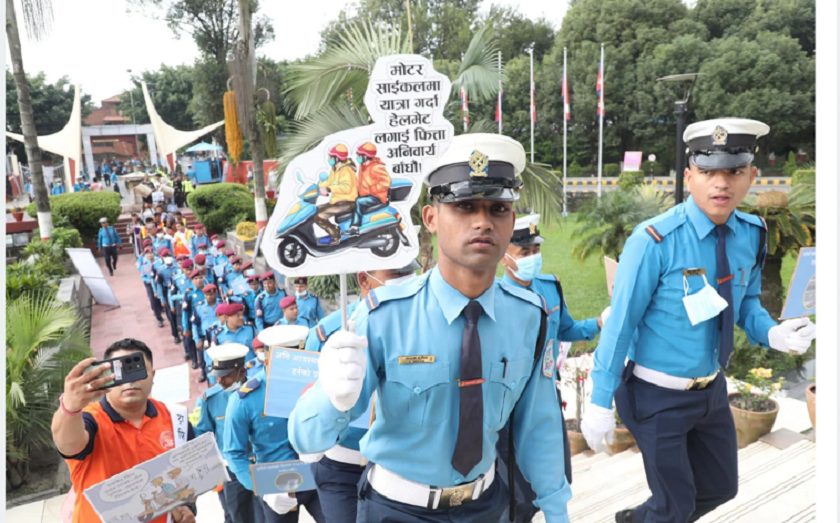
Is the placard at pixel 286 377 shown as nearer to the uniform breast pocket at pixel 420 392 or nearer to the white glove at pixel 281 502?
the white glove at pixel 281 502

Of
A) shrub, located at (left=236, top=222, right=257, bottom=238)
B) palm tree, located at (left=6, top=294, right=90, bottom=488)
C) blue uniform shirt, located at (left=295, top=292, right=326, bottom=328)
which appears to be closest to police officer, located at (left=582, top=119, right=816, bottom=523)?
palm tree, located at (left=6, top=294, right=90, bottom=488)

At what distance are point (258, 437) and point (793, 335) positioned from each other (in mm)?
3155

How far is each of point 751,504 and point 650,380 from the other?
1585 millimetres

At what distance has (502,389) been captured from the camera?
2279mm

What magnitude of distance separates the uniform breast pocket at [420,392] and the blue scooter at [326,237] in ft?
2.25

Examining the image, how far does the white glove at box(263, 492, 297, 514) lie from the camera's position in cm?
370

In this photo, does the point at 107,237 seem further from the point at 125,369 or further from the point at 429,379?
the point at 429,379

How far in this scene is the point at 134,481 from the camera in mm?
2643

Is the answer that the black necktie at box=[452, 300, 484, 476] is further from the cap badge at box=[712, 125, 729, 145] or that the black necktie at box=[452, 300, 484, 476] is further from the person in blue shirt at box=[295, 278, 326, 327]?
the person in blue shirt at box=[295, 278, 326, 327]

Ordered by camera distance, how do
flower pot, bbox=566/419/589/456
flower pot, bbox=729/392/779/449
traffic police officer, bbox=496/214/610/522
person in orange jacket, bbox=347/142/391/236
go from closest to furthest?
person in orange jacket, bbox=347/142/391/236 < traffic police officer, bbox=496/214/610/522 < flower pot, bbox=729/392/779/449 < flower pot, bbox=566/419/589/456

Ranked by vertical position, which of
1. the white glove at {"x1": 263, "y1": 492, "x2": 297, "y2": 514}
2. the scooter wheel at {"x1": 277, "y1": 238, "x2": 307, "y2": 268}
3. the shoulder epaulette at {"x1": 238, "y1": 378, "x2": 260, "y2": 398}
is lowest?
the white glove at {"x1": 263, "y1": 492, "x2": 297, "y2": 514}

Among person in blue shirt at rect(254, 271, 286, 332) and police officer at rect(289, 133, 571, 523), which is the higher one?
police officer at rect(289, 133, 571, 523)

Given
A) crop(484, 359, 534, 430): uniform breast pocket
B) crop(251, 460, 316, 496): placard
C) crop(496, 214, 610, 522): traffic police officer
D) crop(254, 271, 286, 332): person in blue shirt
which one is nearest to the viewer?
crop(484, 359, 534, 430): uniform breast pocket

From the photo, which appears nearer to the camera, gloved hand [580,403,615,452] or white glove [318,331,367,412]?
white glove [318,331,367,412]
